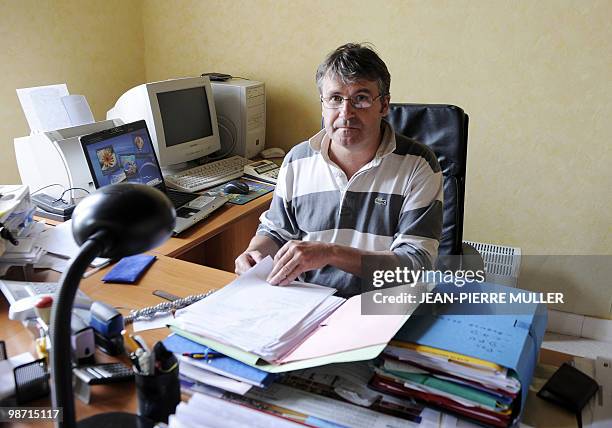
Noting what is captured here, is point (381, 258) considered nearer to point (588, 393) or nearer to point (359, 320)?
point (359, 320)

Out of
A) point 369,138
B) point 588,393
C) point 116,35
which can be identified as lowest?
point 588,393

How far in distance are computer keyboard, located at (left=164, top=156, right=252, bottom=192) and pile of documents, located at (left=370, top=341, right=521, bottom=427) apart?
1512 millimetres

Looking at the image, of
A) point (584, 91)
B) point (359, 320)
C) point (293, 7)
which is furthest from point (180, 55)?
point (359, 320)

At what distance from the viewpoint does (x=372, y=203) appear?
1583 millimetres

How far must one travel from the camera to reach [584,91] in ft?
7.43

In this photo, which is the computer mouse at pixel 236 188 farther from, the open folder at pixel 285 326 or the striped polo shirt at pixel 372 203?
the open folder at pixel 285 326

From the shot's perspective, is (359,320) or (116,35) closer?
(359,320)

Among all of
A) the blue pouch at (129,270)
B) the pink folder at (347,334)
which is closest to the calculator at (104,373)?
the pink folder at (347,334)

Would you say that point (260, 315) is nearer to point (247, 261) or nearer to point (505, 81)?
point (247, 261)

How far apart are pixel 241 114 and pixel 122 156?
81cm

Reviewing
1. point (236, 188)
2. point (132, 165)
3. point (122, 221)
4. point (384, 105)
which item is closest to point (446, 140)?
point (384, 105)

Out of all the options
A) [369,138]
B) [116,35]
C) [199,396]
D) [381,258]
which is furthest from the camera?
[116,35]

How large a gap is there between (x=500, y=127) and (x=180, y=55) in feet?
5.59

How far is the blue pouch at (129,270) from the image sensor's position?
145cm
